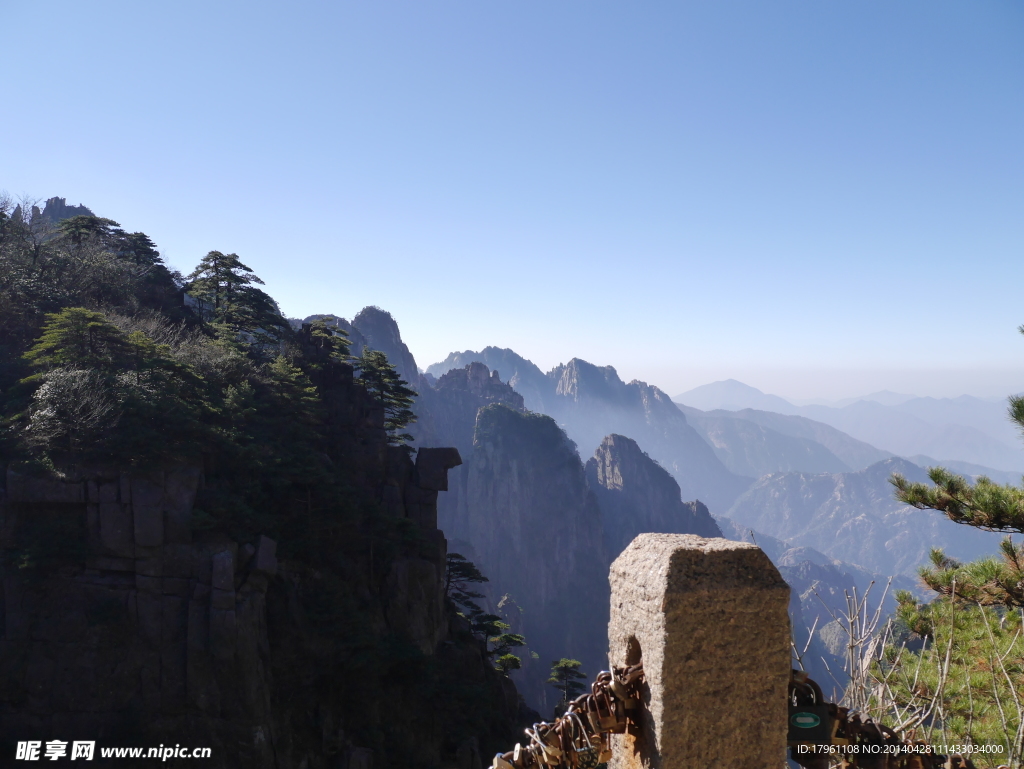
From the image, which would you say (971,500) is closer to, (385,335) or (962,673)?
(962,673)

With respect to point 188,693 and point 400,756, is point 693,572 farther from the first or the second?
point 400,756

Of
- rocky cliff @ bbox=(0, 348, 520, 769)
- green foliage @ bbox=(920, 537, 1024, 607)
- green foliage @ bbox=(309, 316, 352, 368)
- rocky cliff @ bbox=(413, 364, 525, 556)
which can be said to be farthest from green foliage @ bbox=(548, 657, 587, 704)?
rocky cliff @ bbox=(413, 364, 525, 556)

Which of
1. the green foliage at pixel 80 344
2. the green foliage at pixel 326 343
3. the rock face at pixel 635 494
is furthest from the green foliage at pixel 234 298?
the rock face at pixel 635 494

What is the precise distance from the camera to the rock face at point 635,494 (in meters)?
98.6

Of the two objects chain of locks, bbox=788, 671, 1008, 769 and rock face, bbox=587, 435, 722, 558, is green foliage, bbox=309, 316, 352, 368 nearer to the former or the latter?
chain of locks, bbox=788, 671, 1008, 769

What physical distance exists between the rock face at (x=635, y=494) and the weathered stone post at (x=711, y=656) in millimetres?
→ 97042

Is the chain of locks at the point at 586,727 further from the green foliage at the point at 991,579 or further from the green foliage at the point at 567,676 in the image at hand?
the green foliage at the point at 567,676

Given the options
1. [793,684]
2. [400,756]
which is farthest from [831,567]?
[793,684]

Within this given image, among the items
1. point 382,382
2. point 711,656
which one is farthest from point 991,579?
point 382,382

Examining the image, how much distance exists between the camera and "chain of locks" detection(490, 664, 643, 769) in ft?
7.66

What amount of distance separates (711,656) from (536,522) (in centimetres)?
8632

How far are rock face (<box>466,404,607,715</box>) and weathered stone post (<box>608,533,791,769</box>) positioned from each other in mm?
79760

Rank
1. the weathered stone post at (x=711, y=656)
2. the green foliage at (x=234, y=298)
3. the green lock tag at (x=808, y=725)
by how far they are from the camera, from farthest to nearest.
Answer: the green foliage at (x=234, y=298)
the green lock tag at (x=808, y=725)
the weathered stone post at (x=711, y=656)

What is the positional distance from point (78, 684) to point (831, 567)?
518 feet
